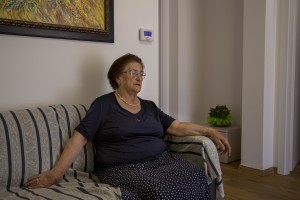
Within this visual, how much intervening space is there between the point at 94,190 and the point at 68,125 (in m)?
0.46

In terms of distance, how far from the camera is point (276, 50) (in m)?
2.90

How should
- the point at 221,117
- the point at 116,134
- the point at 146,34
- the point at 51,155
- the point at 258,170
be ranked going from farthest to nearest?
the point at 221,117
the point at 258,170
the point at 146,34
the point at 116,134
the point at 51,155

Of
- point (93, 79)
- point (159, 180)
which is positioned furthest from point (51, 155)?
point (93, 79)

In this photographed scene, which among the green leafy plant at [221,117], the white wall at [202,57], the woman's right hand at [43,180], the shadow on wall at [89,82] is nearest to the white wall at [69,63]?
the shadow on wall at [89,82]

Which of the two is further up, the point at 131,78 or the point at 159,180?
the point at 131,78

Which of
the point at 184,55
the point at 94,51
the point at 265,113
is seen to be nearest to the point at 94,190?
the point at 94,51

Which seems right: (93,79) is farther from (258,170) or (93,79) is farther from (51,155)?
(258,170)

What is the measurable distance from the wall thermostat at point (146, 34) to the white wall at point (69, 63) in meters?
0.03

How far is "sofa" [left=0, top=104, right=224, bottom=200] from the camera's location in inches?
52.3

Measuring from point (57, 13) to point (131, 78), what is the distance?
584mm

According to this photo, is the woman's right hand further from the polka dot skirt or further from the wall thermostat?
the wall thermostat

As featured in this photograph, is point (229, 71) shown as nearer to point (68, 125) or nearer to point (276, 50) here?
point (276, 50)

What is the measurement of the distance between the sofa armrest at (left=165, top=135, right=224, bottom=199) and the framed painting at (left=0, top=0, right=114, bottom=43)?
0.86 meters

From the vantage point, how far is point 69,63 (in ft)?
6.31
